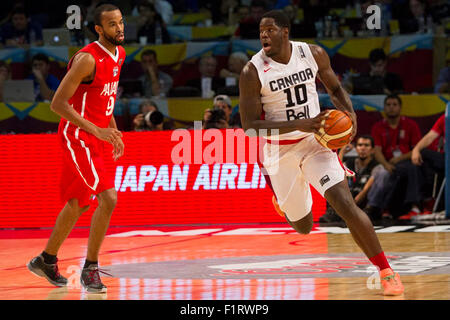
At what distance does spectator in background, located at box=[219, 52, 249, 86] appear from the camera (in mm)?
13797

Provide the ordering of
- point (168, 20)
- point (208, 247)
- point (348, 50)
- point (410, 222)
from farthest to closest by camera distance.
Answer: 1. point (168, 20)
2. point (348, 50)
3. point (410, 222)
4. point (208, 247)

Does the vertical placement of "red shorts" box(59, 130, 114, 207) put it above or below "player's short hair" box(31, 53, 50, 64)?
below

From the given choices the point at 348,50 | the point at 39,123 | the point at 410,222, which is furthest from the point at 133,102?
the point at 410,222

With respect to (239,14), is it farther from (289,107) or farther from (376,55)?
(289,107)

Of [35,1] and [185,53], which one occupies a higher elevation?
[35,1]

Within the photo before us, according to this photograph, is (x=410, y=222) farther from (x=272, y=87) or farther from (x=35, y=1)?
(x=35, y=1)

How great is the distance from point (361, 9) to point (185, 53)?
3.37 m

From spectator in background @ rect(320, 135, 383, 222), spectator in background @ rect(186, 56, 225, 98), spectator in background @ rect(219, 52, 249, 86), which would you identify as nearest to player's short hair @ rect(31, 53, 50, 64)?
spectator in background @ rect(186, 56, 225, 98)

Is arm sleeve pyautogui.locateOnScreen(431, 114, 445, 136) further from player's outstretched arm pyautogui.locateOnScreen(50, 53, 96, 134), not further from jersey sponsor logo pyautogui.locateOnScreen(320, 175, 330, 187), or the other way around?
player's outstretched arm pyautogui.locateOnScreen(50, 53, 96, 134)

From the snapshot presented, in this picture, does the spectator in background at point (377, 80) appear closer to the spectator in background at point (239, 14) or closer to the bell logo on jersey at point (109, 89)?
the spectator in background at point (239, 14)

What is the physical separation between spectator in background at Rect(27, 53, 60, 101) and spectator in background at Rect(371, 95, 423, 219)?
5454 millimetres

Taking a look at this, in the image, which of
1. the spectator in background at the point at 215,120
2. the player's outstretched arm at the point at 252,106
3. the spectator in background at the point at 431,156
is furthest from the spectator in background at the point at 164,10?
the player's outstretched arm at the point at 252,106

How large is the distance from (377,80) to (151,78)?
371 centimetres

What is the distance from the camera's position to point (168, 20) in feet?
57.4
